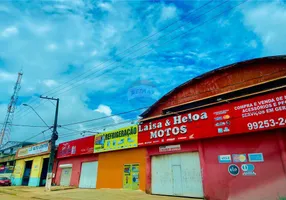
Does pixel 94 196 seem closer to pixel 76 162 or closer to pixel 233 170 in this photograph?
pixel 233 170

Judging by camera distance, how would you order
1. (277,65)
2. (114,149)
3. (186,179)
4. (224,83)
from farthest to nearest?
(114,149), (224,83), (186,179), (277,65)

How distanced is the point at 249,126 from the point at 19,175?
37.4 meters

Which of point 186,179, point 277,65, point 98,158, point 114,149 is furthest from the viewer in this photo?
point 98,158

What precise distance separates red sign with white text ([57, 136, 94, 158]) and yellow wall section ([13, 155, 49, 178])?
12.4ft

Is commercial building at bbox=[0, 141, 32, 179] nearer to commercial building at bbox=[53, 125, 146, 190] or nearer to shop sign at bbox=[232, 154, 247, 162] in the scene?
commercial building at bbox=[53, 125, 146, 190]

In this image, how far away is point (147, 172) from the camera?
17797mm

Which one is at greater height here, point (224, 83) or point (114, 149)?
point (224, 83)

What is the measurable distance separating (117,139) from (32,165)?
67.3 ft

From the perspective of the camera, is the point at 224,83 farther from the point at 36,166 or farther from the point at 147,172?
the point at 36,166

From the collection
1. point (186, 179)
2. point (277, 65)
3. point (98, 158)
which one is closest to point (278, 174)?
point (186, 179)

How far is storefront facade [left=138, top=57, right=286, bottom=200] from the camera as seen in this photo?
11.9 m

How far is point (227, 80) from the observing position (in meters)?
16.2

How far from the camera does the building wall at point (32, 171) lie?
1217 inches

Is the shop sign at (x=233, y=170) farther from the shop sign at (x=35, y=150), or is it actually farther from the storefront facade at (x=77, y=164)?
the shop sign at (x=35, y=150)
